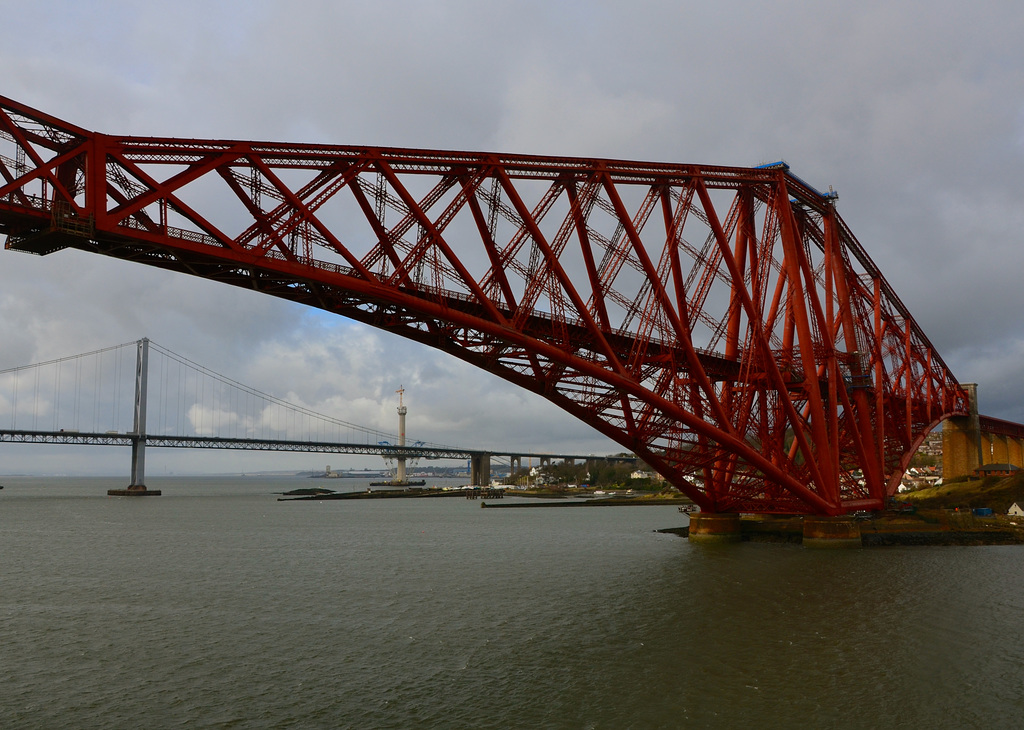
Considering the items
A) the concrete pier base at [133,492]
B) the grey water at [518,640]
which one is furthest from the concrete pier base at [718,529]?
the concrete pier base at [133,492]

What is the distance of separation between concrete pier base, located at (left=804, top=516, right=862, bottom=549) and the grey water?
2.40 meters

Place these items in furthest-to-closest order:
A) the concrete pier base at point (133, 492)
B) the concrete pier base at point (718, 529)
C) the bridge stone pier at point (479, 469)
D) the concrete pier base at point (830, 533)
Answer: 1. the bridge stone pier at point (479, 469)
2. the concrete pier base at point (133, 492)
3. the concrete pier base at point (718, 529)
4. the concrete pier base at point (830, 533)

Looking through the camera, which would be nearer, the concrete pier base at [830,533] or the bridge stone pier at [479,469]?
the concrete pier base at [830,533]

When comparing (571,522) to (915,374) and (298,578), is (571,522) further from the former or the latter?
(298,578)

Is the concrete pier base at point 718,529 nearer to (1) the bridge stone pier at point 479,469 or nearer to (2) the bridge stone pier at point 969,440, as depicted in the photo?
(2) the bridge stone pier at point 969,440

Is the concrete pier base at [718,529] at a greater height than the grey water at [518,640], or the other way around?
the concrete pier base at [718,529]

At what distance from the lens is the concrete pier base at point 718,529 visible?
4812cm

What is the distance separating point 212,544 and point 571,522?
114 feet

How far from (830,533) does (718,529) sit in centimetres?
685

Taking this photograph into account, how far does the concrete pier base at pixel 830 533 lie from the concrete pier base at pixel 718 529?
5.25 meters

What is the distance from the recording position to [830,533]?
143ft

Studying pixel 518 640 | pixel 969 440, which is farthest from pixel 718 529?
pixel 969 440

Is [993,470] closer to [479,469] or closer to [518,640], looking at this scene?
[518,640]

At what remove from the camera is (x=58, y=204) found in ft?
73.4
